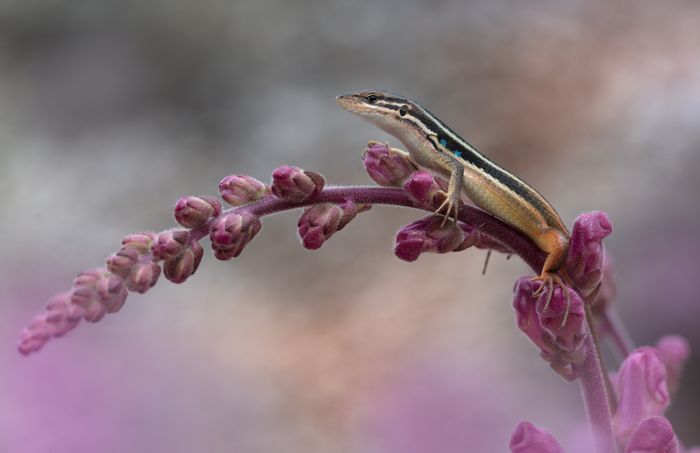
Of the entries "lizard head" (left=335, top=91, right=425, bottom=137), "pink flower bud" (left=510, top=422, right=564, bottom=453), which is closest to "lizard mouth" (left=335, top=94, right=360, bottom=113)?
"lizard head" (left=335, top=91, right=425, bottom=137)

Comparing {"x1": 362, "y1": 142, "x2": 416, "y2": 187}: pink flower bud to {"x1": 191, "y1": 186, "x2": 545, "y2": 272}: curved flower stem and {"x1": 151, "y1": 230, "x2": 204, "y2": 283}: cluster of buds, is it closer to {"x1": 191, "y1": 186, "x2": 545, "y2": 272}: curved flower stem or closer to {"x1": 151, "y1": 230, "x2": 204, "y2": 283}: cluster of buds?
{"x1": 191, "y1": 186, "x2": 545, "y2": 272}: curved flower stem

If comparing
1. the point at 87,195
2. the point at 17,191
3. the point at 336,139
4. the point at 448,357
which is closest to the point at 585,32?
the point at 336,139

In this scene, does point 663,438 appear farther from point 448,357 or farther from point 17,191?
point 17,191

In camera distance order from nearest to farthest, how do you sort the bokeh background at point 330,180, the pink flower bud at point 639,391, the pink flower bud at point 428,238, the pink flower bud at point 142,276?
the pink flower bud at point 142,276 → the pink flower bud at point 428,238 → the pink flower bud at point 639,391 → the bokeh background at point 330,180

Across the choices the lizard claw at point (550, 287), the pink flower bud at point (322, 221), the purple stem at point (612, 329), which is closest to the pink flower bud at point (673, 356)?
the purple stem at point (612, 329)

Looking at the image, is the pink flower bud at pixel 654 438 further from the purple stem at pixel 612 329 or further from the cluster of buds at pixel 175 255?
the cluster of buds at pixel 175 255

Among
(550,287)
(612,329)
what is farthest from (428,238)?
(612,329)

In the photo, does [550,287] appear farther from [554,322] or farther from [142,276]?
[142,276]
